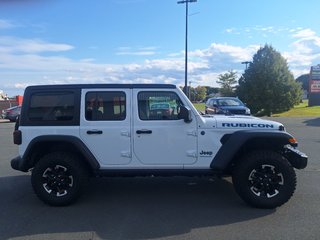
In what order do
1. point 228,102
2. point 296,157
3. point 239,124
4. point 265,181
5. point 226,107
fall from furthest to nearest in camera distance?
point 228,102, point 226,107, point 296,157, point 239,124, point 265,181

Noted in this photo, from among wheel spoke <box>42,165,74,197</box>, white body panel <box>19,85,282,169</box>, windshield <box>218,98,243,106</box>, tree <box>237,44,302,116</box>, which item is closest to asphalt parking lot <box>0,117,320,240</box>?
wheel spoke <box>42,165,74,197</box>

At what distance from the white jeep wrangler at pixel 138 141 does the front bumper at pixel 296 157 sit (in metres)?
0.02

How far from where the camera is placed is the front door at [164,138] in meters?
6.66

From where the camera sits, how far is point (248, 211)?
6277 mm

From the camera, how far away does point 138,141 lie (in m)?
6.68

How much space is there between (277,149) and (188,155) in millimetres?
1505

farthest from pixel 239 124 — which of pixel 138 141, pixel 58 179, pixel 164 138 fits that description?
pixel 58 179

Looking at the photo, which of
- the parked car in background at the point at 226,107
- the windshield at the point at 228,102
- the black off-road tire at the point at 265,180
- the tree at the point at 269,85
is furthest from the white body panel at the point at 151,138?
the tree at the point at 269,85

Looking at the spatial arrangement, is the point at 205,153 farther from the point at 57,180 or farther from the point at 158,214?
the point at 57,180

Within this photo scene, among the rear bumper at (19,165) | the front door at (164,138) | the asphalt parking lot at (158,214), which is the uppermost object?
the front door at (164,138)

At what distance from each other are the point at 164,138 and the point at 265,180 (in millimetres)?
1728

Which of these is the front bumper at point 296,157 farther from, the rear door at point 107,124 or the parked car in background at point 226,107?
the parked car in background at point 226,107

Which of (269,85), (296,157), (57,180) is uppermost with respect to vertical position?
(269,85)

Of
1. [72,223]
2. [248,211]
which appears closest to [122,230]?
[72,223]
